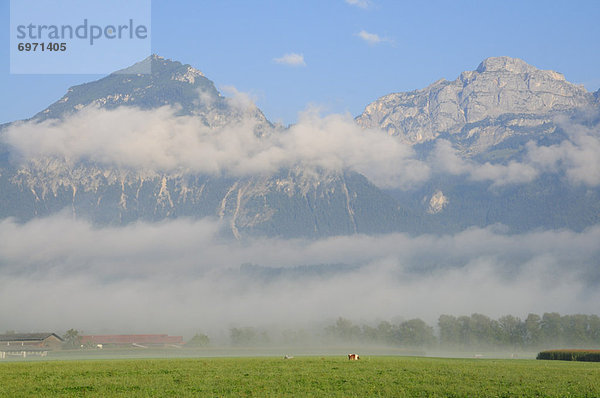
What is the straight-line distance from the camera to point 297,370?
81.1 meters

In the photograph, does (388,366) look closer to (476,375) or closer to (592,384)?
(476,375)

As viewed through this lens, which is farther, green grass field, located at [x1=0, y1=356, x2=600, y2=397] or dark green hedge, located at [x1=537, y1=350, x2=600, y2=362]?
dark green hedge, located at [x1=537, y1=350, x2=600, y2=362]

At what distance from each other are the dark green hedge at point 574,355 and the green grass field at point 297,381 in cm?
4195

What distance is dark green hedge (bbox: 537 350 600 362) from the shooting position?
4828 inches

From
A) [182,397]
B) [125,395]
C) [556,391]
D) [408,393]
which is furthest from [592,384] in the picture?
[125,395]

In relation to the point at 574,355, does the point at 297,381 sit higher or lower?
higher

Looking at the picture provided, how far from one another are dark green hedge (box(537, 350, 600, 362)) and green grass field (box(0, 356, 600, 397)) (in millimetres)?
41953

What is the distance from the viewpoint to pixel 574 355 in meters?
130

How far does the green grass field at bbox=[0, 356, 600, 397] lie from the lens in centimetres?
6241

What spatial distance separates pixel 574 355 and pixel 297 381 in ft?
259

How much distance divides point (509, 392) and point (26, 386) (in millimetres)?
44067

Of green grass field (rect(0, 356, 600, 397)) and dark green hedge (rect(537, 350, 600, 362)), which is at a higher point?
green grass field (rect(0, 356, 600, 397))

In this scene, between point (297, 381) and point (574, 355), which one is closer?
point (297, 381)

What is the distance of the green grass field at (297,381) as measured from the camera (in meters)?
62.4
